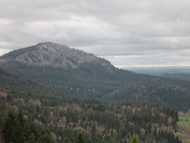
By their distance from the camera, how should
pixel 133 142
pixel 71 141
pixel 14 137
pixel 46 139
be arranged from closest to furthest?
pixel 133 142, pixel 14 137, pixel 46 139, pixel 71 141

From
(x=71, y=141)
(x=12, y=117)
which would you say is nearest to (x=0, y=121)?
(x=12, y=117)

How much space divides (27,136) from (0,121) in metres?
16.2

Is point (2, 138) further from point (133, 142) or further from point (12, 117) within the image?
point (133, 142)

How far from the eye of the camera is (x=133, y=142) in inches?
2105

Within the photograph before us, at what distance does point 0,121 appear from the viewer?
392ft

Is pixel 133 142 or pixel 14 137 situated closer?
pixel 133 142

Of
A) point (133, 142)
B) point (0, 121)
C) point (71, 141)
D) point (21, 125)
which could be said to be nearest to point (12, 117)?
point (21, 125)

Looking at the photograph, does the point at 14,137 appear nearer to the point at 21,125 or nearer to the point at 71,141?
the point at 21,125

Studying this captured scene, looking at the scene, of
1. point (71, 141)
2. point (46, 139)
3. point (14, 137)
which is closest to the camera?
point (14, 137)

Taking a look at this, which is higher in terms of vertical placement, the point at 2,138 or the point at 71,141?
the point at 2,138

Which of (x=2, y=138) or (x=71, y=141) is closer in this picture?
(x=2, y=138)

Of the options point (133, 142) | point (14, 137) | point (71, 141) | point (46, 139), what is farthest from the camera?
point (71, 141)

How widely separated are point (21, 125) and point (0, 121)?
13348 mm

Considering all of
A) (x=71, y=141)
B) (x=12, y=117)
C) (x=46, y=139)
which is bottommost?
(x=71, y=141)
